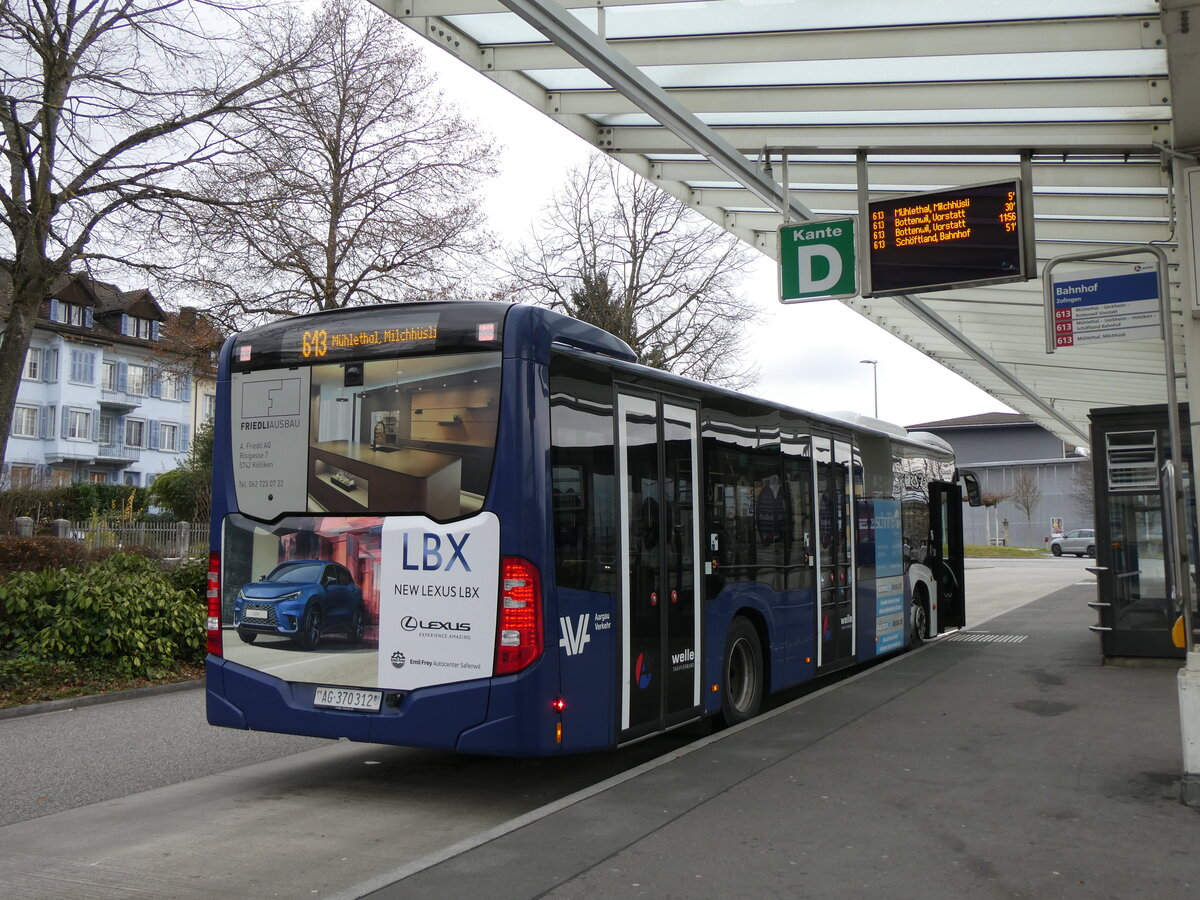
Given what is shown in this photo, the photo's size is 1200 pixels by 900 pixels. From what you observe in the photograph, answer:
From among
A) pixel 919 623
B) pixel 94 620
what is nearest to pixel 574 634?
pixel 94 620

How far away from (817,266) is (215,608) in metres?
5.98

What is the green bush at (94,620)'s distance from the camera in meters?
11.8

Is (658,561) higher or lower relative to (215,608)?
higher

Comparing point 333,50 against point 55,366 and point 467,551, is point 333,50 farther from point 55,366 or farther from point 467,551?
point 55,366

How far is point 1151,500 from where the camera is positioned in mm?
12266

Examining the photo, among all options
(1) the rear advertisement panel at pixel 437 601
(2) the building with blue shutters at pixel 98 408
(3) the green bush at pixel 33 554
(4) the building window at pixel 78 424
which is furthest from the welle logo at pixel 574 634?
(4) the building window at pixel 78 424

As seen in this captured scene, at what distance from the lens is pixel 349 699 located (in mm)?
6699

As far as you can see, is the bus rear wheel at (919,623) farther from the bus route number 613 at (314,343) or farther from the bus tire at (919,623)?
the bus route number 613 at (314,343)

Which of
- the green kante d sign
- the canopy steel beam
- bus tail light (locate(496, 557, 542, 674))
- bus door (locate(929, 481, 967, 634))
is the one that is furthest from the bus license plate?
Result: bus door (locate(929, 481, 967, 634))

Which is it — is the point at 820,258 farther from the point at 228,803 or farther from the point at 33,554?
the point at 33,554

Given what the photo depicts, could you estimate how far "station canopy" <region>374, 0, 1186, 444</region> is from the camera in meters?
8.04

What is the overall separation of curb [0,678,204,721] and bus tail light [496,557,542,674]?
261 inches

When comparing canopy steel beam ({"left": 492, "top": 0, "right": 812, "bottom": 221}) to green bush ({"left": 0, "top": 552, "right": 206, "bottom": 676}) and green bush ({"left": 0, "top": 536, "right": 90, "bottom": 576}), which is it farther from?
green bush ({"left": 0, "top": 536, "right": 90, "bottom": 576})

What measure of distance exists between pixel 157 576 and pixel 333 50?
35.3ft
